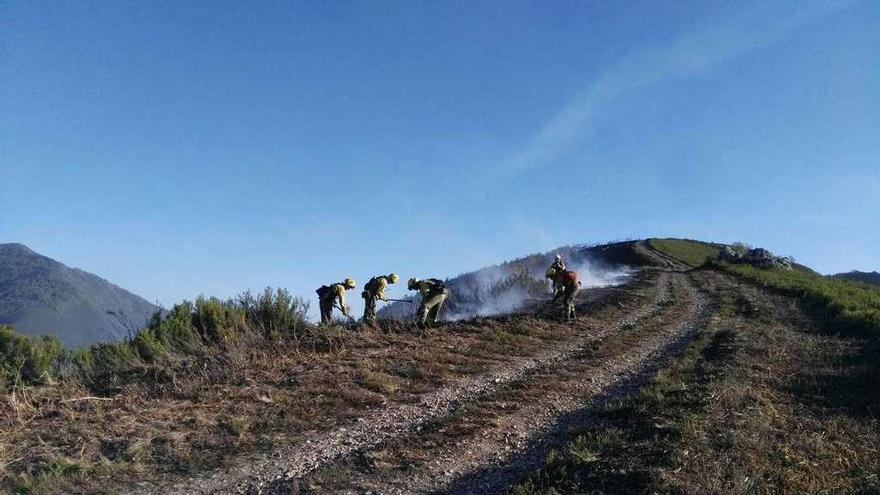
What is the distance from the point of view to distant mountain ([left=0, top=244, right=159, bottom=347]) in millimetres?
41728

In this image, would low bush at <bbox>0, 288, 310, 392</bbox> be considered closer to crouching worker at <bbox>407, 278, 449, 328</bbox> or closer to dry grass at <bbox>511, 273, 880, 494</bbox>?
crouching worker at <bbox>407, 278, 449, 328</bbox>

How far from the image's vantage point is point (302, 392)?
985 cm

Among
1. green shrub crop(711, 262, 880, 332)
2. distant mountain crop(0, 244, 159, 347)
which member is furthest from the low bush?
distant mountain crop(0, 244, 159, 347)

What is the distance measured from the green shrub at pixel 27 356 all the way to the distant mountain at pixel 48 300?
2000 cm

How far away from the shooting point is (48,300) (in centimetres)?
5006

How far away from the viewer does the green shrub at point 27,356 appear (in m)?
10.2

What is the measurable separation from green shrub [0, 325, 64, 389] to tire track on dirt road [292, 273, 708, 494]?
6.03 metres

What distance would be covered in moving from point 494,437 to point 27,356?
8430 mm

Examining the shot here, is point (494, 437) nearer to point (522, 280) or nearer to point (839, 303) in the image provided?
point (839, 303)

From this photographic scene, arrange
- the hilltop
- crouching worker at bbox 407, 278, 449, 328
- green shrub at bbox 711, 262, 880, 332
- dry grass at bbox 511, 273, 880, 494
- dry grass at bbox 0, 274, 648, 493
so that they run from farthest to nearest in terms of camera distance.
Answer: green shrub at bbox 711, 262, 880, 332 < crouching worker at bbox 407, 278, 449, 328 < dry grass at bbox 0, 274, 648, 493 < the hilltop < dry grass at bbox 511, 273, 880, 494

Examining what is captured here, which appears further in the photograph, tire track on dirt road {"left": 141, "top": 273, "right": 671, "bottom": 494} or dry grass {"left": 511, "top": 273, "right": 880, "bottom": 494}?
tire track on dirt road {"left": 141, "top": 273, "right": 671, "bottom": 494}

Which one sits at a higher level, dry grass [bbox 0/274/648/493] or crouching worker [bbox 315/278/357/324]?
crouching worker [bbox 315/278/357/324]

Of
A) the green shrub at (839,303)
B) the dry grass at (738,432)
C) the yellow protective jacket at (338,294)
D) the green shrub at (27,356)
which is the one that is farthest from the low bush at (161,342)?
the green shrub at (839,303)

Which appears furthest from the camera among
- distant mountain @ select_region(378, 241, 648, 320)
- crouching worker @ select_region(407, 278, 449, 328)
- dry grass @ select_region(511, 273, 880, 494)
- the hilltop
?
distant mountain @ select_region(378, 241, 648, 320)
